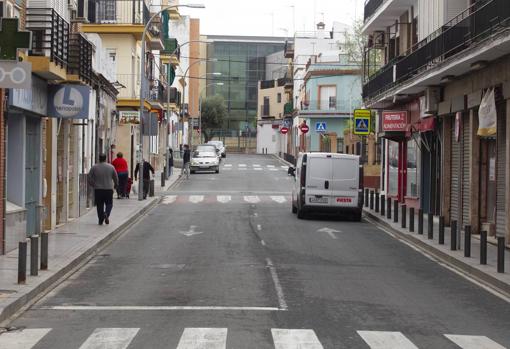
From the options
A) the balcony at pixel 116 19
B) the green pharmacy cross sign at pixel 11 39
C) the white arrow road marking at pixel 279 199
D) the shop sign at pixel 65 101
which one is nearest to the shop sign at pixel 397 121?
the white arrow road marking at pixel 279 199

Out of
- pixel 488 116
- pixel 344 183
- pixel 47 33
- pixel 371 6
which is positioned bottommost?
pixel 344 183

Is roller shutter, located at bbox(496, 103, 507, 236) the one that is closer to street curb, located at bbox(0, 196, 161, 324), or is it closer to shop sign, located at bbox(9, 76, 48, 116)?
street curb, located at bbox(0, 196, 161, 324)

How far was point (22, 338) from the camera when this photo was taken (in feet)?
29.8

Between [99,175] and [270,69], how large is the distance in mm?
107457

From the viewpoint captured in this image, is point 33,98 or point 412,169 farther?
point 412,169

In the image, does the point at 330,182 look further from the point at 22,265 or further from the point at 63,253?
the point at 22,265

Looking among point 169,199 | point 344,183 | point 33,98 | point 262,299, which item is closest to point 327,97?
point 169,199

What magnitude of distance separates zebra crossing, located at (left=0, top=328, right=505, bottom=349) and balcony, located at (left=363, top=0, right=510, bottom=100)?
26.7 feet

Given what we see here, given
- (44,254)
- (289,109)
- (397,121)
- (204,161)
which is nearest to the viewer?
(44,254)

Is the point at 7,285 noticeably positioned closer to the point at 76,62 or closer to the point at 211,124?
the point at 76,62

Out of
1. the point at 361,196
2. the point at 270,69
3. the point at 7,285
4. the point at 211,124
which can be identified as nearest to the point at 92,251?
the point at 7,285

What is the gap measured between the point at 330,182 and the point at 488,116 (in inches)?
299

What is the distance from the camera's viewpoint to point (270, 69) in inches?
5030

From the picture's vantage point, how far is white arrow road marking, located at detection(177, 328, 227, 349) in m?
8.56
